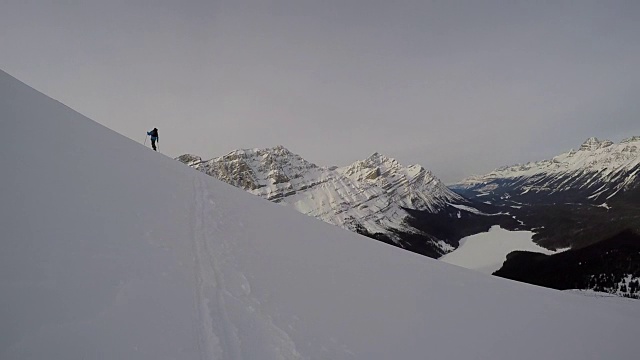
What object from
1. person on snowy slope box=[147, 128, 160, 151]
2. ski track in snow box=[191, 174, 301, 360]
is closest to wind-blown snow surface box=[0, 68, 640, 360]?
ski track in snow box=[191, 174, 301, 360]

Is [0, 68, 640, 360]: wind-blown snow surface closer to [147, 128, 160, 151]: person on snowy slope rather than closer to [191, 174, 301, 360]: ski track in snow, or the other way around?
[191, 174, 301, 360]: ski track in snow

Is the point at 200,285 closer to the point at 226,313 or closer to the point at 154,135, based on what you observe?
the point at 226,313

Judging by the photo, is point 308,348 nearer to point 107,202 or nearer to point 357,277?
point 357,277

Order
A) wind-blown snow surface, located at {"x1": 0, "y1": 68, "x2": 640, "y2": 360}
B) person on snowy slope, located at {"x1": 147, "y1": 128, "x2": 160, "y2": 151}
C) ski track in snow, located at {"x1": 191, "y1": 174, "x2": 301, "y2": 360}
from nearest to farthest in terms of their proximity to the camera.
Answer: wind-blown snow surface, located at {"x1": 0, "y1": 68, "x2": 640, "y2": 360} < ski track in snow, located at {"x1": 191, "y1": 174, "x2": 301, "y2": 360} < person on snowy slope, located at {"x1": 147, "y1": 128, "x2": 160, "y2": 151}

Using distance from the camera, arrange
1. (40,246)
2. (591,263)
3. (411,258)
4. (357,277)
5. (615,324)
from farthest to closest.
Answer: (591,263), (411,258), (615,324), (357,277), (40,246)

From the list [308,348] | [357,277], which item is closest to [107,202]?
[308,348]

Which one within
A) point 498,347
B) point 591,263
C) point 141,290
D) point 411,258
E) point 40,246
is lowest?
point 591,263

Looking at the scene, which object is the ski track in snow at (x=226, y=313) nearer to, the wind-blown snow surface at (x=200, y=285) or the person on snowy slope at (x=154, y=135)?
the wind-blown snow surface at (x=200, y=285)

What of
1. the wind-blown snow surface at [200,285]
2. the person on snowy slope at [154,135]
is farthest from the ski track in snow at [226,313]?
the person on snowy slope at [154,135]
